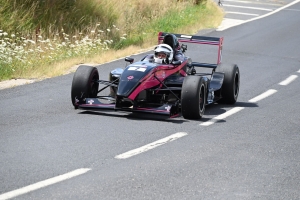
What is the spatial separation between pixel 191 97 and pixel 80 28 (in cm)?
1337

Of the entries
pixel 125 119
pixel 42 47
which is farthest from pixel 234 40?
pixel 125 119

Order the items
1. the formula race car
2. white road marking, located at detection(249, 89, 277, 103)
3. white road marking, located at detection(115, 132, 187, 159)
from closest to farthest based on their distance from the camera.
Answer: white road marking, located at detection(115, 132, 187, 159)
the formula race car
white road marking, located at detection(249, 89, 277, 103)

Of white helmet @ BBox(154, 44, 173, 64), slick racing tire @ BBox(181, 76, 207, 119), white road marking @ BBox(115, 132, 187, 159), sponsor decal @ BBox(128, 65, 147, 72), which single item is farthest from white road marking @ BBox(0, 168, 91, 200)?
white helmet @ BBox(154, 44, 173, 64)

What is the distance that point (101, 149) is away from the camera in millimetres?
10102

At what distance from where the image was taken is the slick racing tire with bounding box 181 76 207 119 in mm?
12102

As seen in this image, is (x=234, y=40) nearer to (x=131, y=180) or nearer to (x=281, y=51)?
(x=281, y=51)

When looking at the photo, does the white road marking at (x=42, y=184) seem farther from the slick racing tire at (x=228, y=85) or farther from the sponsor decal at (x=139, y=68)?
the slick racing tire at (x=228, y=85)

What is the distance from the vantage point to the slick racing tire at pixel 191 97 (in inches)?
476

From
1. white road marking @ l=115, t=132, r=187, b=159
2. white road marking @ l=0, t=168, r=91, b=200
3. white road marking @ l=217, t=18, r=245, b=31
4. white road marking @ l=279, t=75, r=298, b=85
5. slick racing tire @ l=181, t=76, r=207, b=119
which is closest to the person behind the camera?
white road marking @ l=0, t=168, r=91, b=200

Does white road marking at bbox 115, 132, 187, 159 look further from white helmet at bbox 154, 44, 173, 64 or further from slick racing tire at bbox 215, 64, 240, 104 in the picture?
slick racing tire at bbox 215, 64, 240, 104

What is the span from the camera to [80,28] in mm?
24938

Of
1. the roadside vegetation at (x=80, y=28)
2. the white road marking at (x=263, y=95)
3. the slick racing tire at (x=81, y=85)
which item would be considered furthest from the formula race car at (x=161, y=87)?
the roadside vegetation at (x=80, y=28)

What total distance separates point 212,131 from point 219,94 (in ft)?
8.80

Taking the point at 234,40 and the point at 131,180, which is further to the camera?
the point at 234,40
